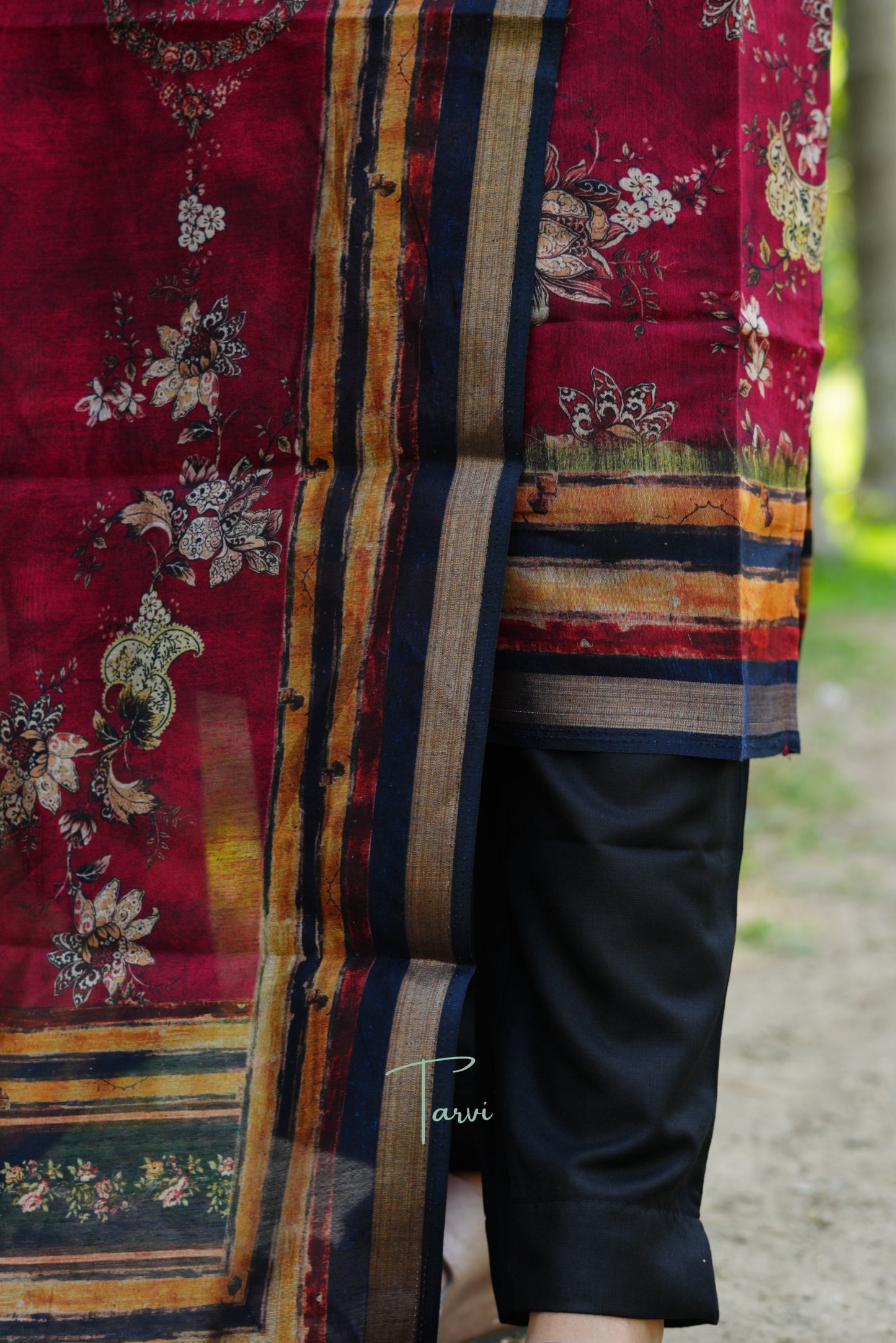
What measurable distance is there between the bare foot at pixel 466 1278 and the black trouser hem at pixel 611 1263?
0.32 m

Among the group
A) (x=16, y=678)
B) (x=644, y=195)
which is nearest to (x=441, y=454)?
(x=644, y=195)

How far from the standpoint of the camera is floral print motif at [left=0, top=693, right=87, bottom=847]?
1.11 meters

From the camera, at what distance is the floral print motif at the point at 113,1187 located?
3.43ft

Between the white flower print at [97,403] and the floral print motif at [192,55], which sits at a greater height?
the floral print motif at [192,55]

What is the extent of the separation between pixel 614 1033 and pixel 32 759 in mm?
559

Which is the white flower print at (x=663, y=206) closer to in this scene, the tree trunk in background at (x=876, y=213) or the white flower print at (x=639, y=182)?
the white flower print at (x=639, y=182)

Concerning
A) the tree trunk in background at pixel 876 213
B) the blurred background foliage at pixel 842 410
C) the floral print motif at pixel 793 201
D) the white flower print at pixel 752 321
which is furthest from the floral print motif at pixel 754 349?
the tree trunk in background at pixel 876 213

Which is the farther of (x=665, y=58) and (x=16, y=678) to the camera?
(x=16, y=678)

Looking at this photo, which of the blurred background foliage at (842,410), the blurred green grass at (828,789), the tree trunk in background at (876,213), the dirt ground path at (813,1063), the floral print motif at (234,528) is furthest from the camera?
the tree trunk in background at (876,213)

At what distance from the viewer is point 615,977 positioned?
0.99 m

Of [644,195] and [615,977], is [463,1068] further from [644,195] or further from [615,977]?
[644,195]

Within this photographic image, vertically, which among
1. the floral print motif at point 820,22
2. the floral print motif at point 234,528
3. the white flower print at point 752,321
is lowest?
the floral print motif at point 234,528

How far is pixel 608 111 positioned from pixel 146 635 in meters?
0.58

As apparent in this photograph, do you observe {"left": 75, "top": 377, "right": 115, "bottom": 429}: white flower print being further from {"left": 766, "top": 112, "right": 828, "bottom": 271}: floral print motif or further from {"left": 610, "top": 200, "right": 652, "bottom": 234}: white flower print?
{"left": 766, "top": 112, "right": 828, "bottom": 271}: floral print motif
